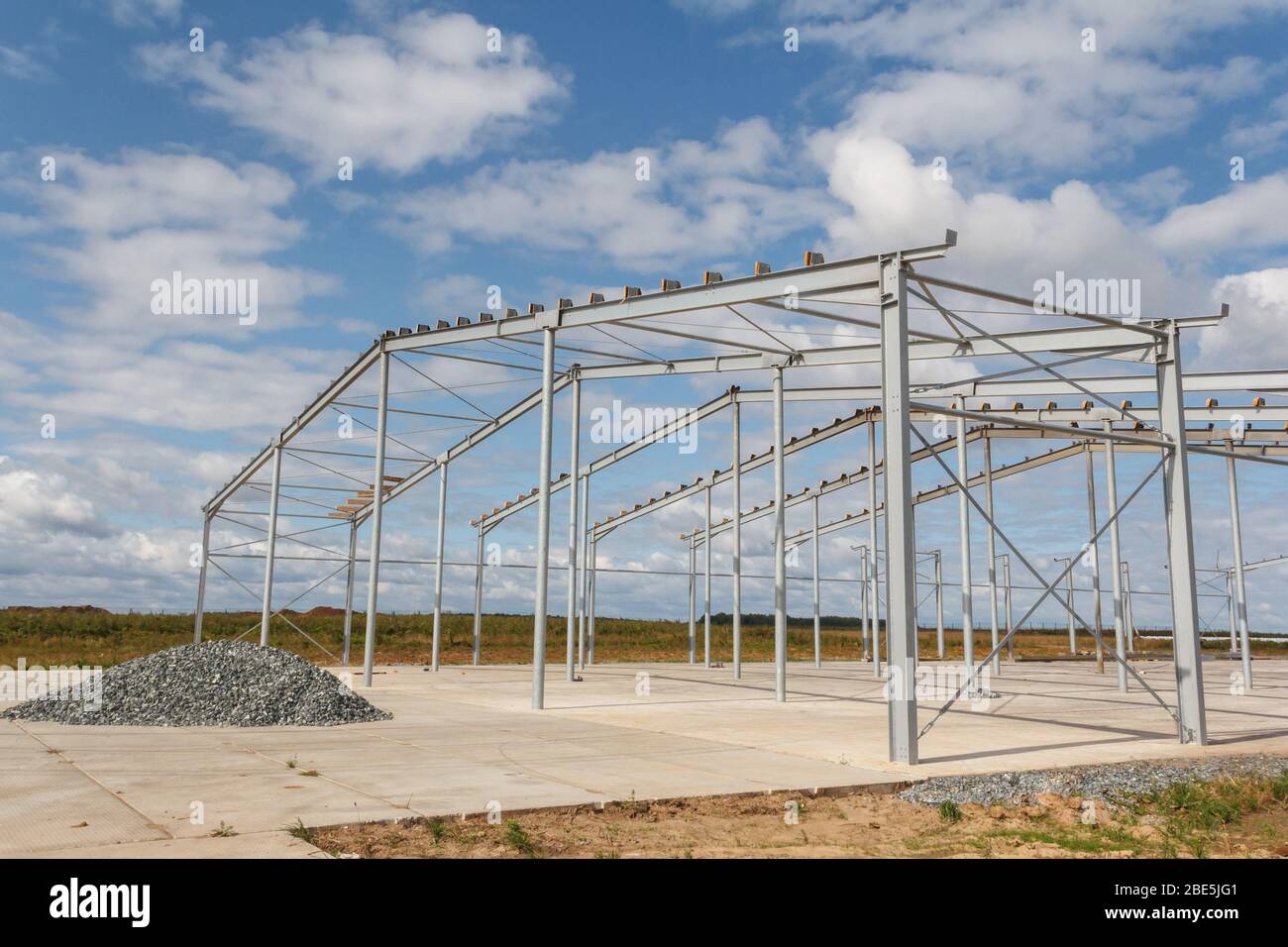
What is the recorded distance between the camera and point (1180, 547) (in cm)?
1360

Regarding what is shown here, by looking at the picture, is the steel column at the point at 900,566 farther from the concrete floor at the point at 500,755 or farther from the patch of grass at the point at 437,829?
the patch of grass at the point at 437,829

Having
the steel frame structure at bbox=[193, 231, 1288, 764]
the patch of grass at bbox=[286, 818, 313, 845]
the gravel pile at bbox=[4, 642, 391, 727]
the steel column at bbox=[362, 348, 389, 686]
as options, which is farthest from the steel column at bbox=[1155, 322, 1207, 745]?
the steel column at bbox=[362, 348, 389, 686]

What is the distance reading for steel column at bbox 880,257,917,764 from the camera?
10.4 m

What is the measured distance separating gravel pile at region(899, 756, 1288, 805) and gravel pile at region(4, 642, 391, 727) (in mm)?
9042

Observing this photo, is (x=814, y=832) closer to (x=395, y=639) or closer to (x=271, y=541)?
(x=271, y=541)

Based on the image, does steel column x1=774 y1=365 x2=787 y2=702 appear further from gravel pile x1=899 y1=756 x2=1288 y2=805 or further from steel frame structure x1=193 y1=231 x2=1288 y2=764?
gravel pile x1=899 y1=756 x2=1288 y2=805

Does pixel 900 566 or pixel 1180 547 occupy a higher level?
pixel 1180 547

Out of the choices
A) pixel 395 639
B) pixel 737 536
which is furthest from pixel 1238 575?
pixel 395 639

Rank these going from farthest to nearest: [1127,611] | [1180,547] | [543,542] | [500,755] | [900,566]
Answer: [1127,611], [543,542], [1180,547], [500,755], [900,566]

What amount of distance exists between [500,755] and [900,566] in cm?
494
